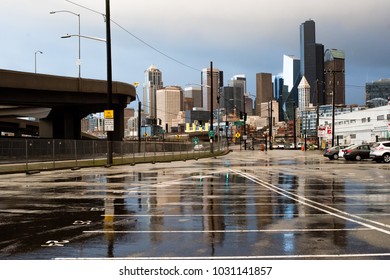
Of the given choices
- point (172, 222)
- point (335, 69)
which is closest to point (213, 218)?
point (172, 222)

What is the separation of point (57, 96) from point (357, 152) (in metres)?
36.8

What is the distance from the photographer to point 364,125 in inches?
4139

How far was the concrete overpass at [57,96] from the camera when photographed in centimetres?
5138

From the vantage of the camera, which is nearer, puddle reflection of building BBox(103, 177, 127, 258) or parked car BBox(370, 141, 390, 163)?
puddle reflection of building BBox(103, 177, 127, 258)

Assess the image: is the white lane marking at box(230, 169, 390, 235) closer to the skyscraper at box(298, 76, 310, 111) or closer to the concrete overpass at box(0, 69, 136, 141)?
the concrete overpass at box(0, 69, 136, 141)

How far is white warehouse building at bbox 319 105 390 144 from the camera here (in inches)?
3649

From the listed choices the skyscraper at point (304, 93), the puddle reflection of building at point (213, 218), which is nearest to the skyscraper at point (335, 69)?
the skyscraper at point (304, 93)

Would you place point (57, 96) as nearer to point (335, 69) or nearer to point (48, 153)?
point (48, 153)

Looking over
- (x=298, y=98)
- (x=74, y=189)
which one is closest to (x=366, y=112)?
(x=298, y=98)

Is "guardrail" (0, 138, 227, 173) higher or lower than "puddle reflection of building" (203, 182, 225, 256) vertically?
higher

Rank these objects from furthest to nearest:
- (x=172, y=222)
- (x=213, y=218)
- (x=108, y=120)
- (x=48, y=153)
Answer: (x=108, y=120), (x=48, y=153), (x=213, y=218), (x=172, y=222)

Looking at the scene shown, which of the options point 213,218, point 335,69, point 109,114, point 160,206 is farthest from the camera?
point 335,69

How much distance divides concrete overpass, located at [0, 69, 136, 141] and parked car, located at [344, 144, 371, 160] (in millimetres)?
33546

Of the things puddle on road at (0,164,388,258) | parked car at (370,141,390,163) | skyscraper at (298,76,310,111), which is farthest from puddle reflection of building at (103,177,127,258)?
skyscraper at (298,76,310,111)
